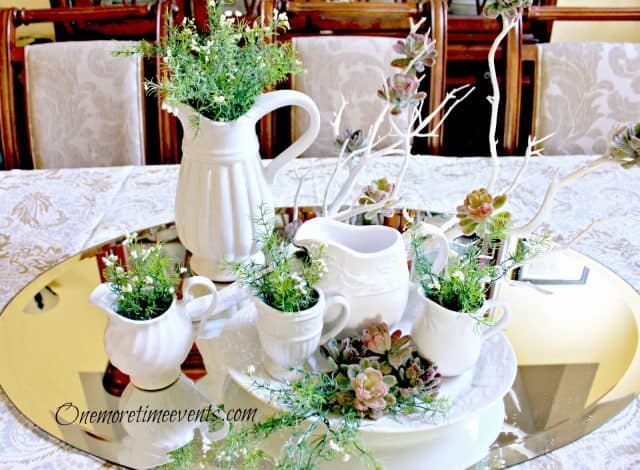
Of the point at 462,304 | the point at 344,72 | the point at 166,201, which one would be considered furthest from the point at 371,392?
the point at 344,72

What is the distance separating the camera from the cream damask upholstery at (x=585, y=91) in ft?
4.48

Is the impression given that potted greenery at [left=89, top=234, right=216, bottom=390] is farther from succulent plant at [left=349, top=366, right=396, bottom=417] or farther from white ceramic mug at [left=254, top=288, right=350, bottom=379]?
succulent plant at [left=349, top=366, right=396, bottom=417]

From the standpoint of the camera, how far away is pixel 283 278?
0.60 meters

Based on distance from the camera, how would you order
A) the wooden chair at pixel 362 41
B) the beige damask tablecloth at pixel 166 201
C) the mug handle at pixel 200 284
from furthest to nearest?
1. the wooden chair at pixel 362 41
2. the beige damask tablecloth at pixel 166 201
3. the mug handle at pixel 200 284

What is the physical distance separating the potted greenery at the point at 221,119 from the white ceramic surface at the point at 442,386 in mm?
112

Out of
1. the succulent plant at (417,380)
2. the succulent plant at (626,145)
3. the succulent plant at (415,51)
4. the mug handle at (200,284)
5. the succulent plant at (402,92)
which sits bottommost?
the succulent plant at (417,380)

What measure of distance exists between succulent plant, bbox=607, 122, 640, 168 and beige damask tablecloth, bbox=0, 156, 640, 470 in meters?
0.25

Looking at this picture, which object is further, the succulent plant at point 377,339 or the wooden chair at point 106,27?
the wooden chair at point 106,27

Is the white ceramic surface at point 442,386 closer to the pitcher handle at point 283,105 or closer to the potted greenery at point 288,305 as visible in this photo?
the potted greenery at point 288,305

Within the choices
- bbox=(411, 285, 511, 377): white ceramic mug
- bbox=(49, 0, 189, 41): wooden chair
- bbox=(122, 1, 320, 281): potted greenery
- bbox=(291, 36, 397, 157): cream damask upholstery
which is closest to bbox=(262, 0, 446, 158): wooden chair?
bbox=(291, 36, 397, 157): cream damask upholstery

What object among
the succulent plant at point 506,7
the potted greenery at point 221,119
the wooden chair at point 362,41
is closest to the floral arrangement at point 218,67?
the potted greenery at point 221,119

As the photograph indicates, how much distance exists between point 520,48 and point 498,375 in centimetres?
92

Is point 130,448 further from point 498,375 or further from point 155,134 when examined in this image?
point 155,134

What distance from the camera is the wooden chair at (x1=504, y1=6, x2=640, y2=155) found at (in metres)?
1.36
